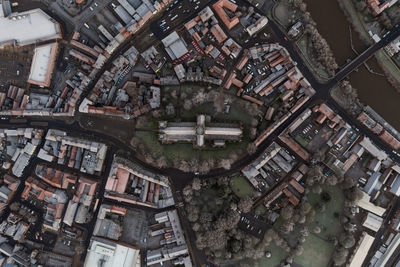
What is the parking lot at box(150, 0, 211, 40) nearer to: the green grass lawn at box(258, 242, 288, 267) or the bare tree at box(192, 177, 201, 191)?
the bare tree at box(192, 177, 201, 191)

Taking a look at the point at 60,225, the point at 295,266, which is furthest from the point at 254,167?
the point at 60,225

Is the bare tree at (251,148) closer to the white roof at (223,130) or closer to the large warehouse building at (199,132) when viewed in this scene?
the large warehouse building at (199,132)

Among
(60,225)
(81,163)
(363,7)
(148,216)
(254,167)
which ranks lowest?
(60,225)

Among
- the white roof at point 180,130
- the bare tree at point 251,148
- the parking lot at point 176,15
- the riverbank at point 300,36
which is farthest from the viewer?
the parking lot at point 176,15

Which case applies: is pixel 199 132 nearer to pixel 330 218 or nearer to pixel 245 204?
pixel 245 204

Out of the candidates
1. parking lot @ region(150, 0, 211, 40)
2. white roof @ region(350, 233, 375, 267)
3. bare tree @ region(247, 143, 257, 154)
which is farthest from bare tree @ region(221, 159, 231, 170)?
white roof @ region(350, 233, 375, 267)

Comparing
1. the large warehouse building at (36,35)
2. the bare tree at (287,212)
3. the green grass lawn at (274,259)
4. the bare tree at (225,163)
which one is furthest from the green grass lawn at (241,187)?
the large warehouse building at (36,35)

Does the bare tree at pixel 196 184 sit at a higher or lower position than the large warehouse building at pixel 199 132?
lower

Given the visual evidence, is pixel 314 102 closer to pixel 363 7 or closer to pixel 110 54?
pixel 363 7
